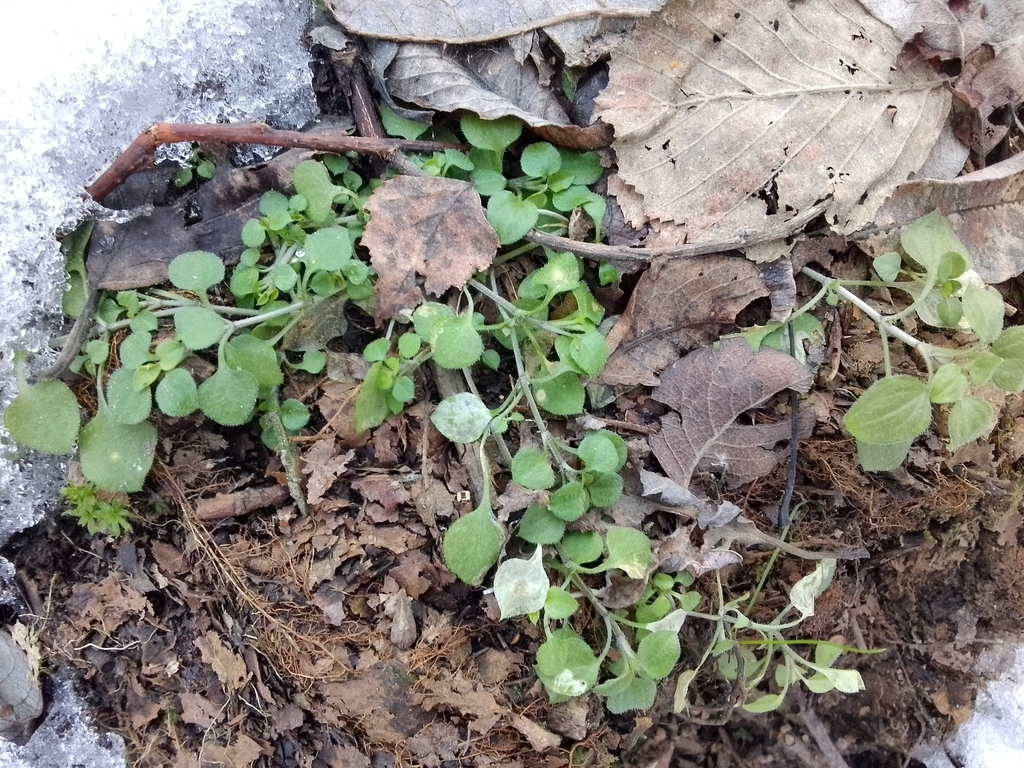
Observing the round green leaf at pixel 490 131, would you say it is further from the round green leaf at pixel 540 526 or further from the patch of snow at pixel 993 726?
the patch of snow at pixel 993 726

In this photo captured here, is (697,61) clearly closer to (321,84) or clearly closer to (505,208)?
(505,208)

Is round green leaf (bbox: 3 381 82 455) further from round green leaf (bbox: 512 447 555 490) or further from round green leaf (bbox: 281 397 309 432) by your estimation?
round green leaf (bbox: 512 447 555 490)

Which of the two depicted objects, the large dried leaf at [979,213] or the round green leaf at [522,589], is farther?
the large dried leaf at [979,213]

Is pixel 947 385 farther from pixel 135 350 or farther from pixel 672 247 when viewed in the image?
pixel 135 350

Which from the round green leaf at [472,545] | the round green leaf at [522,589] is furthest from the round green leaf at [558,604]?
the round green leaf at [472,545]

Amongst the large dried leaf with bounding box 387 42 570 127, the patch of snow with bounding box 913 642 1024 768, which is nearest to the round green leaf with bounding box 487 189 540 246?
the large dried leaf with bounding box 387 42 570 127

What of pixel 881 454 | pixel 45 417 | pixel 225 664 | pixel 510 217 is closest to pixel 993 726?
pixel 881 454
